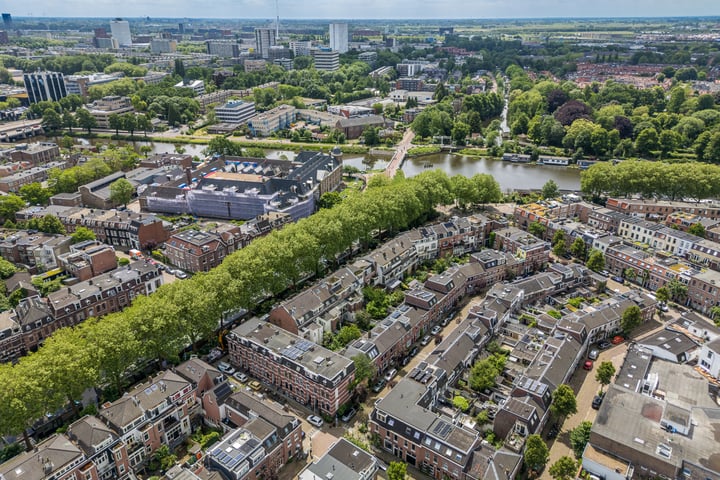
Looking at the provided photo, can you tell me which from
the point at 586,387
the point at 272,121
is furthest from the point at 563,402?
the point at 272,121

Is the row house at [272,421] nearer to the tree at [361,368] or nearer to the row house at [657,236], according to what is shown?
the tree at [361,368]

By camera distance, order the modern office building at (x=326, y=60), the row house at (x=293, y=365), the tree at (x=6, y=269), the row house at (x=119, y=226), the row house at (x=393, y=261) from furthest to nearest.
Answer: the modern office building at (x=326, y=60)
the row house at (x=119, y=226)
the row house at (x=393, y=261)
the tree at (x=6, y=269)
the row house at (x=293, y=365)

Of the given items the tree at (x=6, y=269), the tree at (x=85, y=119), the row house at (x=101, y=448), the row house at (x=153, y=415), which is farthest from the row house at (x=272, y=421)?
the tree at (x=85, y=119)

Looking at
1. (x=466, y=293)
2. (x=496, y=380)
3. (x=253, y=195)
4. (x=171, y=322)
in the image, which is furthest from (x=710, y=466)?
(x=253, y=195)

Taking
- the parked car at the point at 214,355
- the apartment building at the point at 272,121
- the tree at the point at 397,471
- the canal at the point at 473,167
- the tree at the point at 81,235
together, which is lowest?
the parked car at the point at 214,355

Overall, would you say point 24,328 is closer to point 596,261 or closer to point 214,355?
point 214,355

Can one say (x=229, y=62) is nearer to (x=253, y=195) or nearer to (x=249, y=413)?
(x=253, y=195)

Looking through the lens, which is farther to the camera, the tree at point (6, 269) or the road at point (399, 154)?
the road at point (399, 154)

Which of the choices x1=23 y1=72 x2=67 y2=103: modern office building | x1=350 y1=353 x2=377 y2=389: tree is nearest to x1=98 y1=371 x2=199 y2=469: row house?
x1=350 y1=353 x2=377 y2=389: tree
